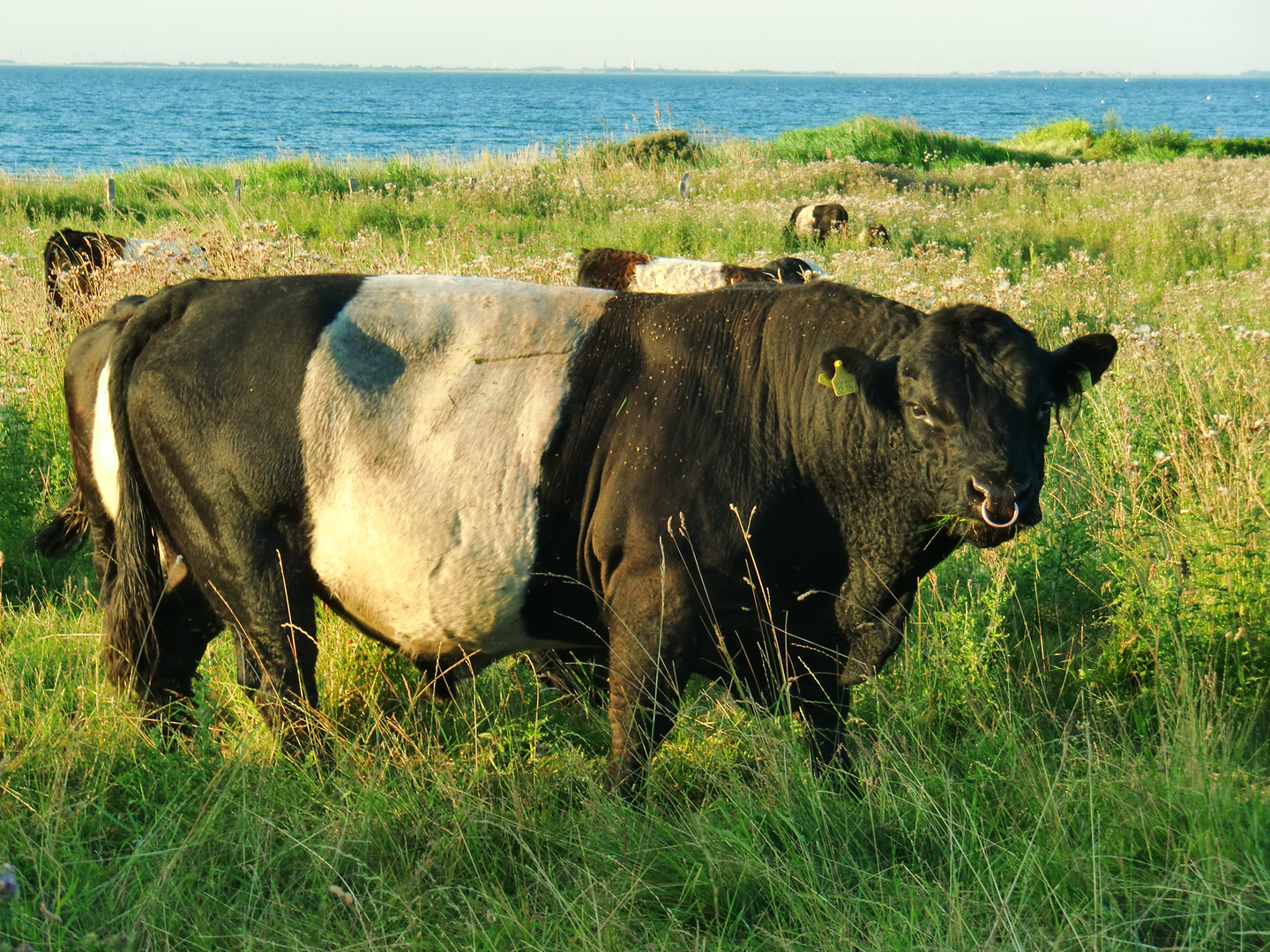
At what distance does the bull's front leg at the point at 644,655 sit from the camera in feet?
10.7

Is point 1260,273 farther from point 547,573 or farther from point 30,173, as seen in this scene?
point 30,173

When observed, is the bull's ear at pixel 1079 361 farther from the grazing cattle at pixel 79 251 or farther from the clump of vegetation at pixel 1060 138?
the clump of vegetation at pixel 1060 138

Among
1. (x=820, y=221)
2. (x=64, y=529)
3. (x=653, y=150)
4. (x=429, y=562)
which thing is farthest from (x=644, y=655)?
(x=653, y=150)

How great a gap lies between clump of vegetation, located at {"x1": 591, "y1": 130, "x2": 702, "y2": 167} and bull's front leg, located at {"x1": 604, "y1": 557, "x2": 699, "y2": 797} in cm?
1944

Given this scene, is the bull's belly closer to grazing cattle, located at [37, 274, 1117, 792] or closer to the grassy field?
grazing cattle, located at [37, 274, 1117, 792]

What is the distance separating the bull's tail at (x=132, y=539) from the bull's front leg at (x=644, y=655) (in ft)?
5.53

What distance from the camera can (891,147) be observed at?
26.2 meters

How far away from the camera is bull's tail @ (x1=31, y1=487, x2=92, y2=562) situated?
4.12 meters

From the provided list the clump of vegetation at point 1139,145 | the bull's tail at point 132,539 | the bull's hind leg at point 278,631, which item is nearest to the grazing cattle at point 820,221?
the bull's tail at point 132,539

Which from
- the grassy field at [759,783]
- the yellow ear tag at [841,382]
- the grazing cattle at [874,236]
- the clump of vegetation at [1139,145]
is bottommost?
the grassy field at [759,783]

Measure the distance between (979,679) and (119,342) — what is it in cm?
330

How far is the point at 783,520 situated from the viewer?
3.36 metres

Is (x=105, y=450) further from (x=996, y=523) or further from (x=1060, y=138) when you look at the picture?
(x=1060, y=138)

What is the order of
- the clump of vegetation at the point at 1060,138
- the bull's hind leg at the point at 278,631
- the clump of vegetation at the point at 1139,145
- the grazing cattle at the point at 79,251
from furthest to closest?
the clump of vegetation at the point at 1060,138 < the clump of vegetation at the point at 1139,145 < the grazing cattle at the point at 79,251 < the bull's hind leg at the point at 278,631
